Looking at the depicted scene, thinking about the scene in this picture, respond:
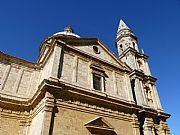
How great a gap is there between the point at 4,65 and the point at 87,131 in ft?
30.0

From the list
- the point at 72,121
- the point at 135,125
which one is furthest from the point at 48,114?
the point at 135,125

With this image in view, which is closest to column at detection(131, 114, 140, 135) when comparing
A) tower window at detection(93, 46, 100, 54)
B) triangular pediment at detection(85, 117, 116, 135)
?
triangular pediment at detection(85, 117, 116, 135)

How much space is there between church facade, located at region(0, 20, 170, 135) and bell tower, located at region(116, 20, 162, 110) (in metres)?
0.13

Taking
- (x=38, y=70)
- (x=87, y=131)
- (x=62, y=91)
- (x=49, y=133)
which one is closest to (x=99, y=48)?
(x=38, y=70)

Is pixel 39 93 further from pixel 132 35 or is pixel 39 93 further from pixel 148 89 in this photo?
pixel 132 35

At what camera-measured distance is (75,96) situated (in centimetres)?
1160

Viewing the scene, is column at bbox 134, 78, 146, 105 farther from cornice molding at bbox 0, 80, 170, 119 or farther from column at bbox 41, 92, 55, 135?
column at bbox 41, 92, 55, 135

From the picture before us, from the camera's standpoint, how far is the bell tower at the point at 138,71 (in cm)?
1698

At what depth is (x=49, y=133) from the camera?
9219mm

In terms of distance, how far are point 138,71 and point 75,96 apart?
9.10 metres

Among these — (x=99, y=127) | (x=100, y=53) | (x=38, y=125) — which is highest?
(x=100, y=53)

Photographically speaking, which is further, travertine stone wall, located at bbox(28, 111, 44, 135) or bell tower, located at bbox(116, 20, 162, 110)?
bell tower, located at bbox(116, 20, 162, 110)

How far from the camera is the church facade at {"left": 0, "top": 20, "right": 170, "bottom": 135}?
10.6 meters

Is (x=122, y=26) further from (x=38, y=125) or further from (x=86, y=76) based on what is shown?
(x=38, y=125)
